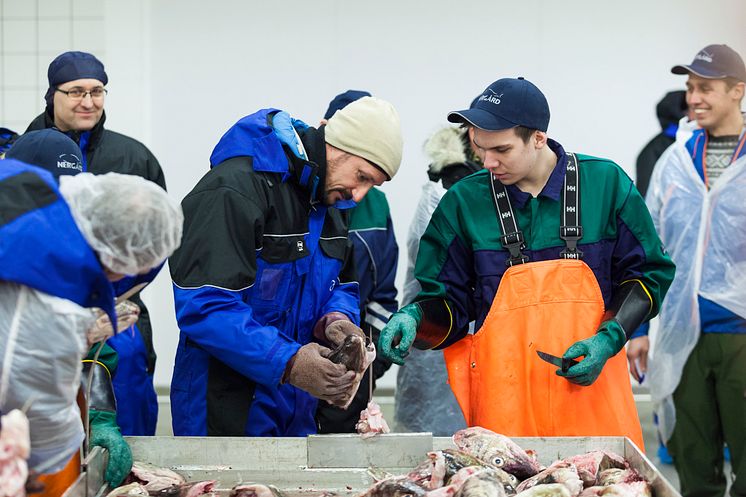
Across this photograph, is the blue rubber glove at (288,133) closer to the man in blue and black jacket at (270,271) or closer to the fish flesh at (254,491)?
the man in blue and black jacket at (270,271)

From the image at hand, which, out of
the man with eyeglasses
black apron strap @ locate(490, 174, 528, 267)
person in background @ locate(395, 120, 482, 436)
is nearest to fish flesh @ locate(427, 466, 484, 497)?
black apron strap @ locate(490, 174, 528, 267)

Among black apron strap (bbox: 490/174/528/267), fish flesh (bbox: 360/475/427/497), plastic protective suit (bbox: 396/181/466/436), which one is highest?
black apron strap (bbox: 490/174/528/267)

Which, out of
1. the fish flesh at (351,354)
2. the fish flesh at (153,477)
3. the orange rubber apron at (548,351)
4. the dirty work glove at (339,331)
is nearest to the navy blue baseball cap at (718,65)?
the orange rubber apron at (548,351)

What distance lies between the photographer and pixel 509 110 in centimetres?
298

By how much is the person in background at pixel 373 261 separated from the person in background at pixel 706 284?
46.0 inches

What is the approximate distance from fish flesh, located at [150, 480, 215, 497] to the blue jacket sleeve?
343 mm

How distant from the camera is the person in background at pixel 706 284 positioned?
4082 mm

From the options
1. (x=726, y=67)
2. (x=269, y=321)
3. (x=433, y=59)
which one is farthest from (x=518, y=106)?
(x=433, y=59)

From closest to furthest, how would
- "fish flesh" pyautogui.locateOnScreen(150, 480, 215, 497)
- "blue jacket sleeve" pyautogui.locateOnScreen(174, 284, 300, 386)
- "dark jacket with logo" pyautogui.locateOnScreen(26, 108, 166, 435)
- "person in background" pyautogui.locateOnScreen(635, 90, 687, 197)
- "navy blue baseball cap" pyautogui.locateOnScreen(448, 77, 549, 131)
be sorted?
"fish flesh" pyautogui.locateOnScreen(150, 480, 215, 497), "blue jacket sleeve" pyautogui.locateOnScreen(174, 284, 300, 386), "navy blue baseball cap" pyautogui.locateOnScreen(448, 77, 549, 131), "dark jacket with logo" pyautogui.locateOnScreen(26, 108, 166, 435), "person in background" pyautogui.locateOnScreen(635, 90, 687, 197)

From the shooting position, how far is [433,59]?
5.95 m

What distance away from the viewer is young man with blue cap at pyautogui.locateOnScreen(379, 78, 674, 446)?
114 inches

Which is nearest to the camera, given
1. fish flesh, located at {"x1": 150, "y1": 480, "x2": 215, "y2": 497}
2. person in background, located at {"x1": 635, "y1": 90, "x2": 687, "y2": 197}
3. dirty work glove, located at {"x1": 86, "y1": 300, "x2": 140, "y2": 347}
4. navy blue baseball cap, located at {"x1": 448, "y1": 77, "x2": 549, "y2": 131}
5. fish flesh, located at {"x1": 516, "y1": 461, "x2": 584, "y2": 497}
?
dirty work glove, located at {"x1": 86, "y1": 300, "x2": 140, "y2": 347}

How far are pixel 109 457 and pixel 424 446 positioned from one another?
0.82 m

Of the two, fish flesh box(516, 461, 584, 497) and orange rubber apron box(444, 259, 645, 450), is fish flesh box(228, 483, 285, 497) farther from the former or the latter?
orange rubber apron box(444, 259, 645, 450)
